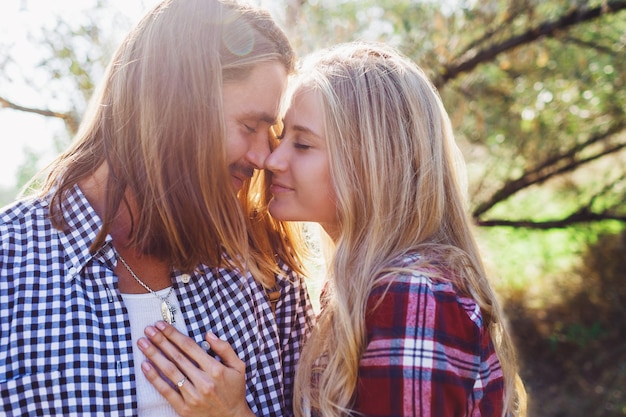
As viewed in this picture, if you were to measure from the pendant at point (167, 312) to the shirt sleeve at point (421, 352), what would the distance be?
50 cm

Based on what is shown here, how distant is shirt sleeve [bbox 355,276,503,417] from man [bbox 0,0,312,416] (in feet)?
1.41

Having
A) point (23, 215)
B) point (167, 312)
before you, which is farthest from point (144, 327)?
point (23, 215)

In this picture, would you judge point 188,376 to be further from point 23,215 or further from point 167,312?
point 23,215

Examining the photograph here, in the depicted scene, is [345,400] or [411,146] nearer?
[345,400]

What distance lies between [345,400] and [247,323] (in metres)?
0.37

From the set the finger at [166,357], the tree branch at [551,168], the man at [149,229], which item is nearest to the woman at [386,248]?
the man at [149,229]

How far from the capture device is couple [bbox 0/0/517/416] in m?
1.63

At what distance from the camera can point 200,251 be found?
6.16 feet

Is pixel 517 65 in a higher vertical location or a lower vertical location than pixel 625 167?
higher

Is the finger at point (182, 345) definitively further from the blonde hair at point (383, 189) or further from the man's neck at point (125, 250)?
the blonde hair at point (383, 189)

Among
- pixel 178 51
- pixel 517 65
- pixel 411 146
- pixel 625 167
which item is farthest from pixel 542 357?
pixel 178 51

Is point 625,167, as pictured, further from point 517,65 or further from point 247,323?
point 247,323

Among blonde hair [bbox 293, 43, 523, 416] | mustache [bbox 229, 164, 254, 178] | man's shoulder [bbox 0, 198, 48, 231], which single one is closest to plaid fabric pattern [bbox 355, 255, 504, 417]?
blonde hair [bbox 293, 43, 523, 416]

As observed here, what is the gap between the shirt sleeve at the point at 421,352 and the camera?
1604 millimetres
